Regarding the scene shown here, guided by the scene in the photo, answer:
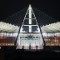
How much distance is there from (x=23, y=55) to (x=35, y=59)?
1.12m

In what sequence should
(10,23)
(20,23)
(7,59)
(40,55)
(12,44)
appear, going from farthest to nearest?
(10,23) → (20,23) → (12,44) → (40,55) → (7,59)

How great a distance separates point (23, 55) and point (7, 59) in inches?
55.1

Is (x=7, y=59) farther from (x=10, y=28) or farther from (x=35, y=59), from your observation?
(x=10, y=28)

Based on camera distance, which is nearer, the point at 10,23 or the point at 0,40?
the point at 0,40

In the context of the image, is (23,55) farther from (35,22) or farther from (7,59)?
(35,22)

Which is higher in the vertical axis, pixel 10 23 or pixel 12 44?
pixel 10 23

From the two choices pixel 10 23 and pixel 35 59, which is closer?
pixel 35 59

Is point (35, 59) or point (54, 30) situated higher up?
point (54, 30)

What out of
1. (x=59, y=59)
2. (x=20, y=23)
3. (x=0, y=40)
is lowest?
(x=59, y=59)

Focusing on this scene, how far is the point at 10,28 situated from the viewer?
94.7 ft

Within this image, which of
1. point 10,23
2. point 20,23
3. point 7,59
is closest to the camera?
point 7,59

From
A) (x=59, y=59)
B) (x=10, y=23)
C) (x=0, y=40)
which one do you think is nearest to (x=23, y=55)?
(x=59, y=59)

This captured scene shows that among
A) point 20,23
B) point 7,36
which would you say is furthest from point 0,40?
point 20,23

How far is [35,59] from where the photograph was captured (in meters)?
14.5
